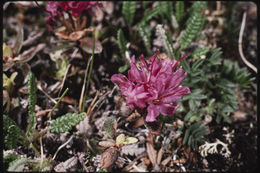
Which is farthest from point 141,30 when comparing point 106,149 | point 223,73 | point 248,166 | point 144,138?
point 248,166

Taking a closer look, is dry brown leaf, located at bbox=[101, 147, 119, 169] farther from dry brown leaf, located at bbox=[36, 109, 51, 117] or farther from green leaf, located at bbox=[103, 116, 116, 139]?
dry brown leaf, located at bbox=[36, 109, 51, 117]

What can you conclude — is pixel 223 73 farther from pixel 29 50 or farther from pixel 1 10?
pixel 1 10

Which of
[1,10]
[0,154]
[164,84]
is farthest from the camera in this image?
[1,10]

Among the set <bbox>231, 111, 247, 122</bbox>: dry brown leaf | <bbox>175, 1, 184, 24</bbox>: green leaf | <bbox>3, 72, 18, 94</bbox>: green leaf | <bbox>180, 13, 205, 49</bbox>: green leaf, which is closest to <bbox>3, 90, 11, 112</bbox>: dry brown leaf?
<bbox>3, 72, 18, 94</bbox>: green leaf

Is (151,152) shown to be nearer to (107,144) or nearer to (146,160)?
(146,160)

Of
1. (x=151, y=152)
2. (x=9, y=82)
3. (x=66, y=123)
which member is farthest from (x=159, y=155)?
(x=9, y=82)

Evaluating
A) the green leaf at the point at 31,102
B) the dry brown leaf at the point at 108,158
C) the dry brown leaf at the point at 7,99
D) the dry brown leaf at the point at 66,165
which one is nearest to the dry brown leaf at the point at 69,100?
the green leaf at the point at 31,102

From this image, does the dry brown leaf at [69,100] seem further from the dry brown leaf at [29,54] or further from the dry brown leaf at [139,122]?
the dry brown leaf at [139,122]
